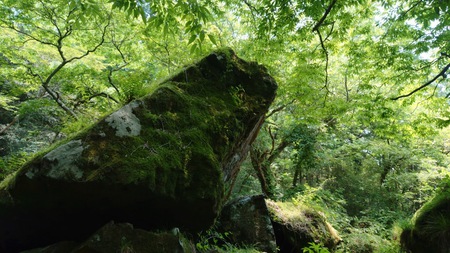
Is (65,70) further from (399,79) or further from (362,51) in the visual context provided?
(399,79)

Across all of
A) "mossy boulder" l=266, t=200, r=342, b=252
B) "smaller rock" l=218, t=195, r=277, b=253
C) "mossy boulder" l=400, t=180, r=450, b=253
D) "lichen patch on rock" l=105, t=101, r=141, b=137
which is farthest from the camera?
"mossy boulder" l=266, t=200, r=342, b=252

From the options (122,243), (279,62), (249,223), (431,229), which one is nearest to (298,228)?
(249,223)

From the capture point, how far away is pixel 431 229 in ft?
19.6

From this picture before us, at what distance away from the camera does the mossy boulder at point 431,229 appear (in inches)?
226

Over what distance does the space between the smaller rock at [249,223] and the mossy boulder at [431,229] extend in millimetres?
3447

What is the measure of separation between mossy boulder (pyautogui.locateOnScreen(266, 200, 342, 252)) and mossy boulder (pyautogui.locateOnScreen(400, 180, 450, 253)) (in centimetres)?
166

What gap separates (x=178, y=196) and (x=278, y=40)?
5.57 metres

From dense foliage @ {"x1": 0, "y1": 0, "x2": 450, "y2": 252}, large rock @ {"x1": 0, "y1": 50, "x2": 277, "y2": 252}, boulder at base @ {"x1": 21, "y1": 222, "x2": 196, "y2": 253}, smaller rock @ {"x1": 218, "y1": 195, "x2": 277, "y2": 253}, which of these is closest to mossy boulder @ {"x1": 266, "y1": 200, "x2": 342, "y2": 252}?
smaller rock @ {"x1": 218, "y1": 195, "x2": 277, "y2": 253}

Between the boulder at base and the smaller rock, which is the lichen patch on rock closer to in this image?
the boulder at base

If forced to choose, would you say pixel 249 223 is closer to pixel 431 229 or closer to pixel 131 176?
pixel 131 176

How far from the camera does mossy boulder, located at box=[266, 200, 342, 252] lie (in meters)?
6.36

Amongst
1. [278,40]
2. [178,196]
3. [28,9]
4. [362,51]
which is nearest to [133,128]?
[178,196]

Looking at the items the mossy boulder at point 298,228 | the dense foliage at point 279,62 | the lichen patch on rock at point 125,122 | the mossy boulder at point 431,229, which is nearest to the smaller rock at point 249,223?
the mossy boulder at point 298,228

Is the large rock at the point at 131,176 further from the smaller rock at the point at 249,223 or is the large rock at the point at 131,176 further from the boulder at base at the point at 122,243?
the smaller rock at the point at 249,223
